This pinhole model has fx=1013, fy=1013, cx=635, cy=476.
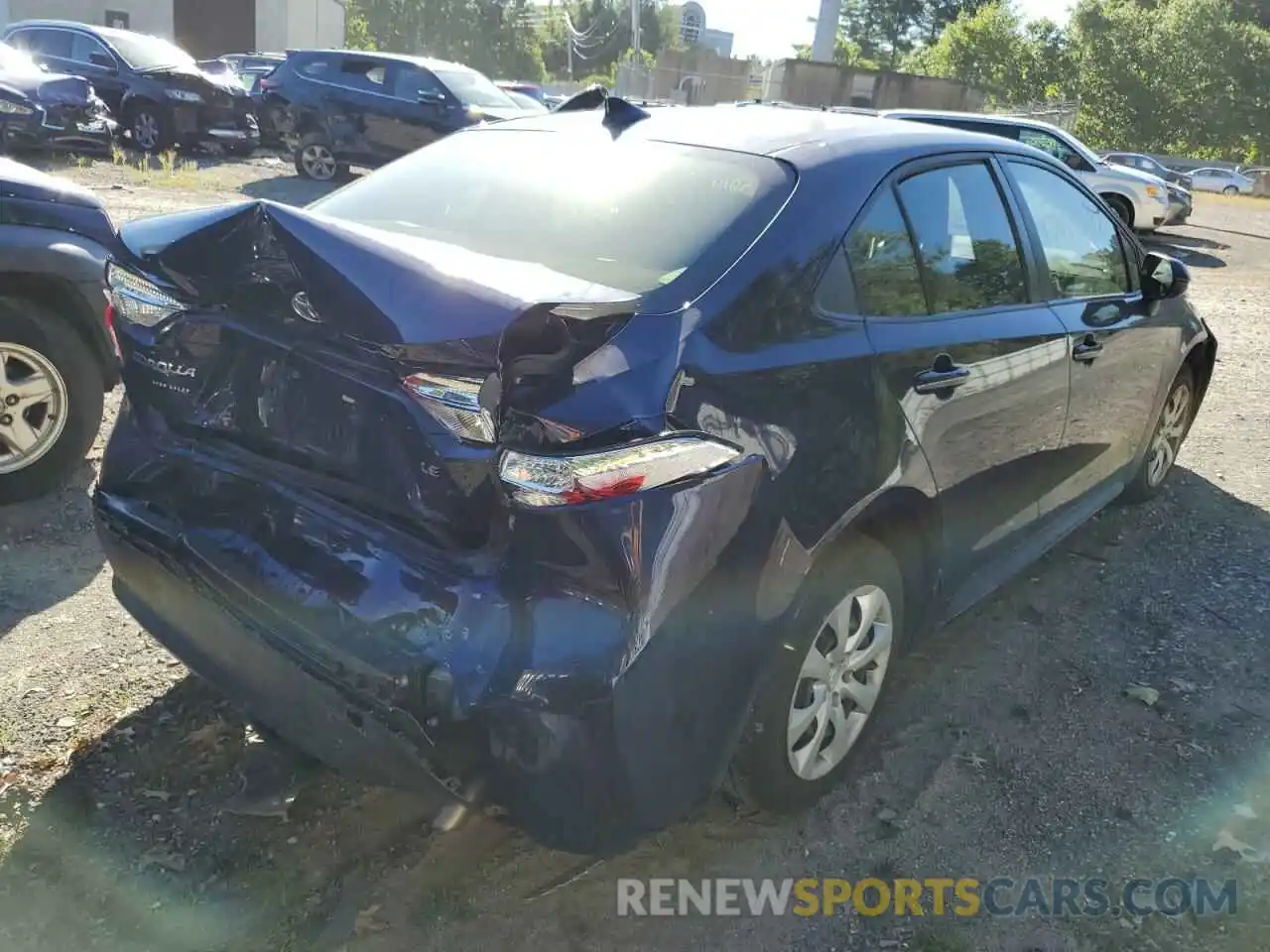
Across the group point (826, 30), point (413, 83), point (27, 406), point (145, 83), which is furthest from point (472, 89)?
point (826, 30)

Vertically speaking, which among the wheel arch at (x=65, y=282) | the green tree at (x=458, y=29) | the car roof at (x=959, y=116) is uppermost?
the green tree at (x=458, y=29)

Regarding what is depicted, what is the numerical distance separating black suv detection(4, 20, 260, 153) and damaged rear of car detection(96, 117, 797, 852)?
14670 millimetres

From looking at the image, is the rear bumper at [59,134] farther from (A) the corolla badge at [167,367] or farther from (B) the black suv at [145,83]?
(A) the corolla badge at [167,367]

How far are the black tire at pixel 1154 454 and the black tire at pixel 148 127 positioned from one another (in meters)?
14.9

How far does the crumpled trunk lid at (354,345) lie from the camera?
1.91 metres

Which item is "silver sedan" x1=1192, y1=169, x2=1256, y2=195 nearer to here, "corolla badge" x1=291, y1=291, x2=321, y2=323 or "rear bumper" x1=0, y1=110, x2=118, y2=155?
"rear bumper" x1=0, y1=110, x2=118, y2=155

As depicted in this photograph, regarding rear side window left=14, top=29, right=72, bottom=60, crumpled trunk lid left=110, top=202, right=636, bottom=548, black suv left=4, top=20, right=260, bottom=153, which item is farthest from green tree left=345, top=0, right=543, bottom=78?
crumpled trunk lid left=110, top=202, right=636, bottom=548

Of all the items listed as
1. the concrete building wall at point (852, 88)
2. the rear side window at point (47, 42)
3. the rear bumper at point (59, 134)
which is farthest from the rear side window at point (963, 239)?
the concrete building wall at point (852, 88)

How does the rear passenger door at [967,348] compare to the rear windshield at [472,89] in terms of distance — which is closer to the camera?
the rear passenger door at [967,348]

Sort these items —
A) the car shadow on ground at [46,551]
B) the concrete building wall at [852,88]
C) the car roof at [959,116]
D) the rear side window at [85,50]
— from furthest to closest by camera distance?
the concrete building wall at [852,88] < the rear side window at [85,50] < the car roof at [959,116] < the car shadow on ground at [46,551]

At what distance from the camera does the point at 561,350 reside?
189 centimetres

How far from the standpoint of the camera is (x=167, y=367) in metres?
2.49

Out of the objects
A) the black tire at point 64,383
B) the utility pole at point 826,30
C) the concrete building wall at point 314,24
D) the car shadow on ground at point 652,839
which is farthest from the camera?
the concrete building wall at point 314,24

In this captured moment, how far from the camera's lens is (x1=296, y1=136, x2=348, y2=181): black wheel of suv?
13.8m
